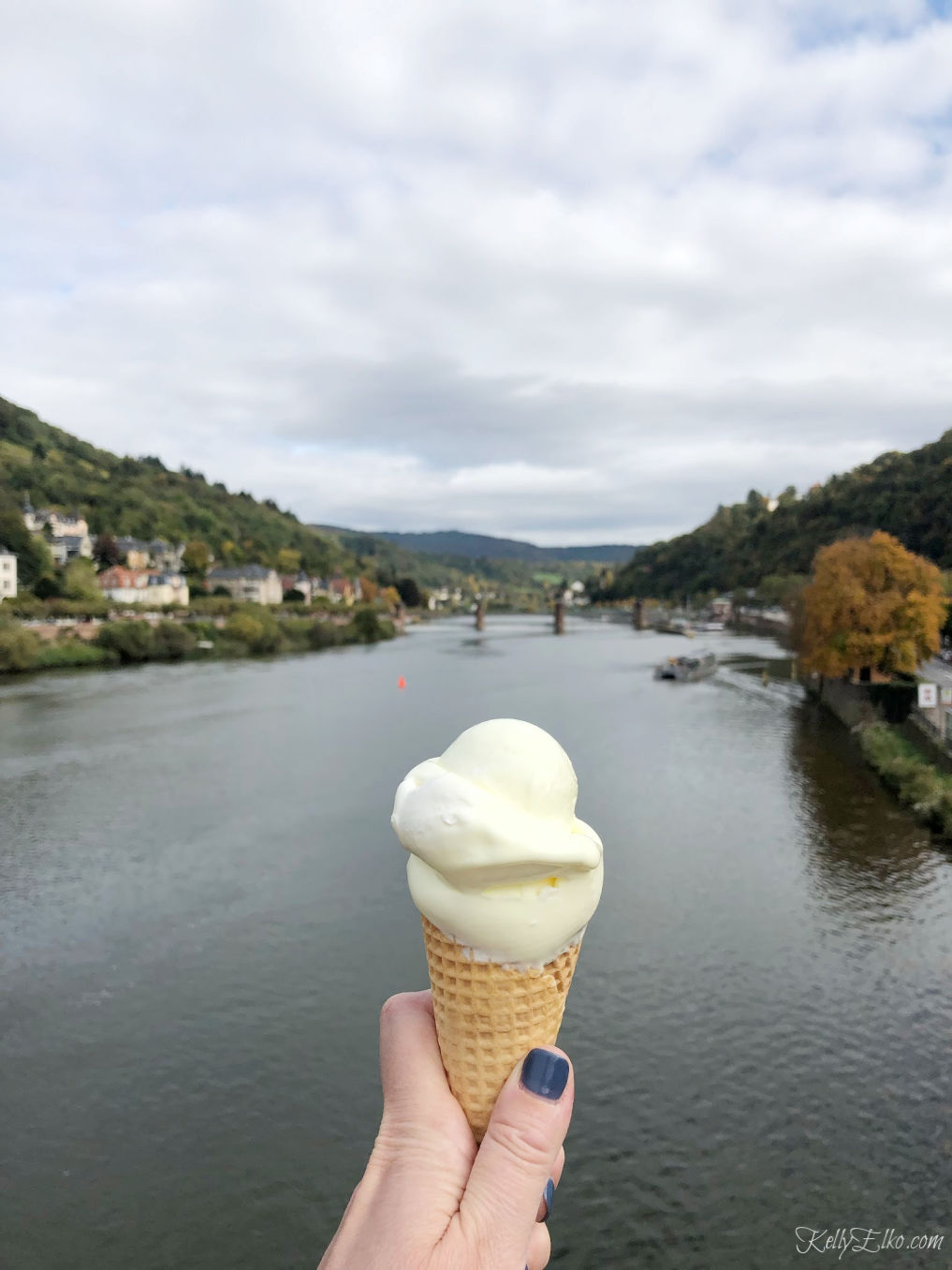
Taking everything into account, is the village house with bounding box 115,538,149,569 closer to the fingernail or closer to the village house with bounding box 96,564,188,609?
the village house with bounding box 96,564,188,609

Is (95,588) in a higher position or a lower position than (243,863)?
higher

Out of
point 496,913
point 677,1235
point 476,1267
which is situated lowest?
point 677,1235

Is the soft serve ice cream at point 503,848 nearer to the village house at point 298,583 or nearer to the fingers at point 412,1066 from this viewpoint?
the fingers at point 412,1066

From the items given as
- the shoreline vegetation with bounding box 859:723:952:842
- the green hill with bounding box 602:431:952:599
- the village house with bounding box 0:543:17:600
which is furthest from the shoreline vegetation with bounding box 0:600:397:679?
the green hill with bounding box 602:431:952:599

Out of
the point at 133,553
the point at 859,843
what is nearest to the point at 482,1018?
the point at 859,843

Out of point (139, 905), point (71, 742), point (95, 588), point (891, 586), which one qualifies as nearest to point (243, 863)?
point (139, 905)

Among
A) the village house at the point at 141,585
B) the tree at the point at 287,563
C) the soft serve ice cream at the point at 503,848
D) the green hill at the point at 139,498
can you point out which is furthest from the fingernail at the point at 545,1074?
the tree at the point at 287,563

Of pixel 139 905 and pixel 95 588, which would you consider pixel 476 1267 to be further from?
pixel 95 588
